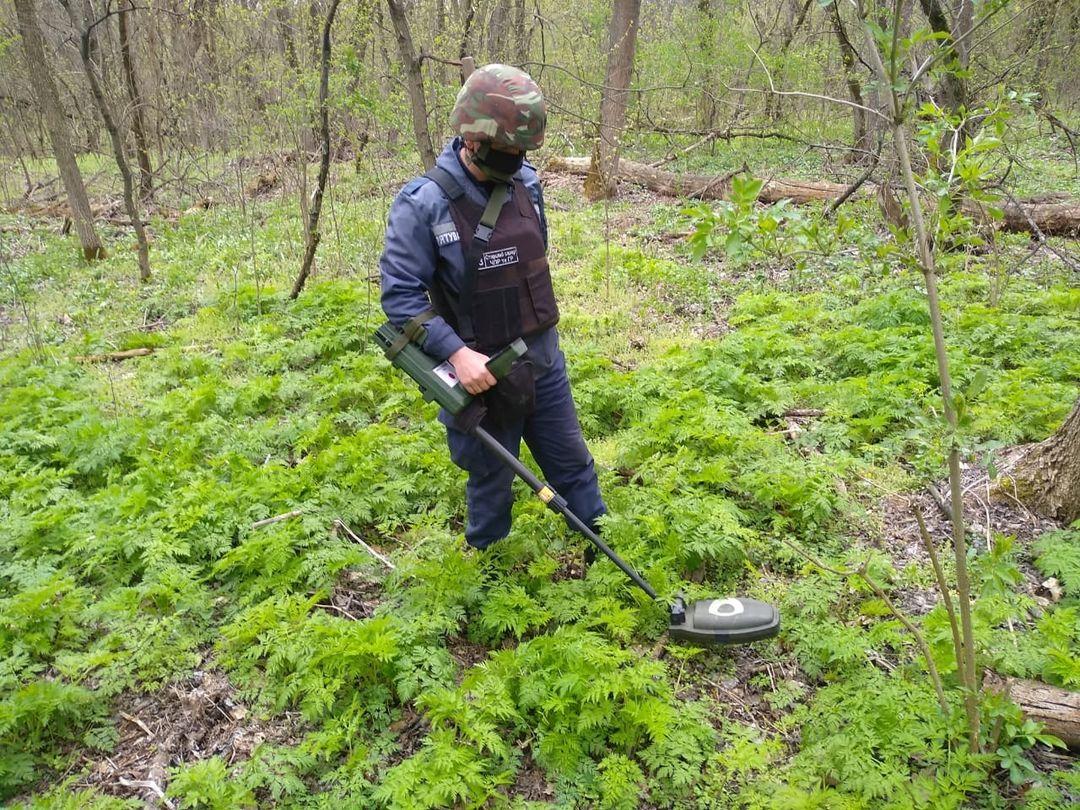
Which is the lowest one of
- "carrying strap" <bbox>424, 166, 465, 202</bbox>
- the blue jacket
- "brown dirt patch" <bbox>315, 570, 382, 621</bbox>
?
"brown dirt patch" <bbox>315, 570, 382, 621</bbox>

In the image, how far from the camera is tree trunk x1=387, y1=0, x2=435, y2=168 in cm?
593

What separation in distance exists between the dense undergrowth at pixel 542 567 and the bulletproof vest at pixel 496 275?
3.93 ft

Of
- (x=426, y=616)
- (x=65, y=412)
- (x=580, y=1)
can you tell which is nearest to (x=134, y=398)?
(x=65, y=412)

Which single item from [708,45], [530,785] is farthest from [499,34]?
[530,785]

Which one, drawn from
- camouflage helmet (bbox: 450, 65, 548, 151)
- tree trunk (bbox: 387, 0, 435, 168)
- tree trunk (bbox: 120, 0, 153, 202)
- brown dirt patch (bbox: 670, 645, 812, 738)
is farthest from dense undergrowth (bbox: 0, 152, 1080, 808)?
tree trunk (bbox: 120, 0, 153, 202)

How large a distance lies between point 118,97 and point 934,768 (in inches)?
654

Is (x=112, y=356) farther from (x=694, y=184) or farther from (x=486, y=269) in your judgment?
(x=694, y=184)

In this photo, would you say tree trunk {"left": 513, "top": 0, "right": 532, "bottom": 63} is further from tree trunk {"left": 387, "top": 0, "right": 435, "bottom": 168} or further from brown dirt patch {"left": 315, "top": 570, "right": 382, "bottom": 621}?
brown dirt patch {"left": 315, "top": 570, "right": 382, "bottom": 621}

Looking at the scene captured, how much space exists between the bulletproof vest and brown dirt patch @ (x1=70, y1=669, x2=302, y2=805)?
6.55 ft

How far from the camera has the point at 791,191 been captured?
11648mm

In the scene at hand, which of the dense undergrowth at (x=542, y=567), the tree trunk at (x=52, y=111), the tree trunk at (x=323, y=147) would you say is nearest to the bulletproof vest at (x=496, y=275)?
the dense undergrowth at (x=542, y=567)

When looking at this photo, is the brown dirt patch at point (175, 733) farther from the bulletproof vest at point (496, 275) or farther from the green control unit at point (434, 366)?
the bulletproof vest at point (496, 275)

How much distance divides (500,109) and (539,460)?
1754 millimetres

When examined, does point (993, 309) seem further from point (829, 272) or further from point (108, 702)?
point (108, 702)
